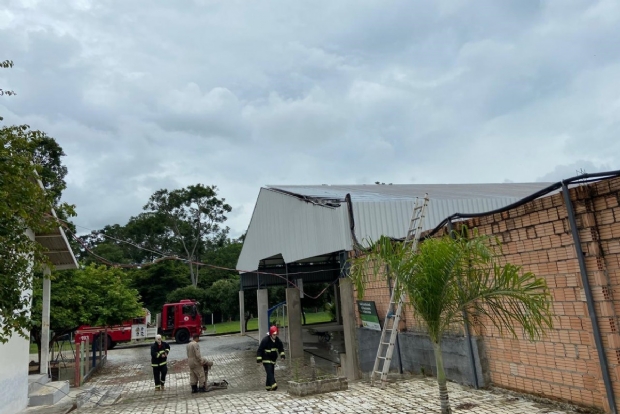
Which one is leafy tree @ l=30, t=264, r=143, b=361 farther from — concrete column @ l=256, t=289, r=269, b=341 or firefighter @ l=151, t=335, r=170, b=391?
concrete column @ l=256, t=289, r=269, b=341

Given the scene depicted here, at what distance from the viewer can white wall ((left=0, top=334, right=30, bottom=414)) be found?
9.28m

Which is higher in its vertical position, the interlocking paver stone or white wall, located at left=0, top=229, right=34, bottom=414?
white wall, located at left=0, top=229, right=34, bottom=414

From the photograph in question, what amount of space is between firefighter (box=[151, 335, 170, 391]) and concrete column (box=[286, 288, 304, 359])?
4902 millimetres

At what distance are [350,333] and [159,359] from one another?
17.8ft

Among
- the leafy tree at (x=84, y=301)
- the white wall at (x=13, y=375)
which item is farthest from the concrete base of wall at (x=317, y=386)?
the leafy tree at (x=84, y=301)

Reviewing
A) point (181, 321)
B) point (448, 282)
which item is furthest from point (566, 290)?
point (181, 321)

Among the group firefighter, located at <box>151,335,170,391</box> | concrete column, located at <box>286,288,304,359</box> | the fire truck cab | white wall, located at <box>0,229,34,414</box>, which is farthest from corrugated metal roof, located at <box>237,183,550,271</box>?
the fire truck cab

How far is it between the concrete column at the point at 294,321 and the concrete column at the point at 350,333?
169 inches

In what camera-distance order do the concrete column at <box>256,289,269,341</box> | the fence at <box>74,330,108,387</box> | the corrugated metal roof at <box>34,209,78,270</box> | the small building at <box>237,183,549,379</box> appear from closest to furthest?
the corrugated metal roof at <box>34,209,78,270</box>
the small building at <box>237,183,549,379</box>
the fence at <box>74,330,108,387</box>
the concrete column at <box>256,289,269,341</box>

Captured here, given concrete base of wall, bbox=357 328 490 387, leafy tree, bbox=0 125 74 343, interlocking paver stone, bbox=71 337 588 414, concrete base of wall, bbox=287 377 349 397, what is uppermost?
leafy tree, bbox=0 125 74 343

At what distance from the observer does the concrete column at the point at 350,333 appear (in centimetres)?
1185

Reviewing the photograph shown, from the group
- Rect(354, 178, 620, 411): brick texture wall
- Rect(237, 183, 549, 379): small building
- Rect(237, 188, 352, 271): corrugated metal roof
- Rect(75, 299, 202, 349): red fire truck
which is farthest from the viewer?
Rect(75, 299, 202, 349): red fire truck

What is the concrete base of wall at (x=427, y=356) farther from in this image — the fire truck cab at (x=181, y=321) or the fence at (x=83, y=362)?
the fire truck cab at (x=181, y=321)

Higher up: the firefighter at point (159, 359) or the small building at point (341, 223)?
the small building at point (341, 223)
